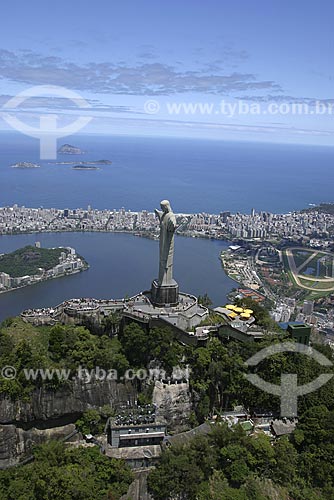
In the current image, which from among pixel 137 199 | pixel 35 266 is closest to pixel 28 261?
pixel 35 266

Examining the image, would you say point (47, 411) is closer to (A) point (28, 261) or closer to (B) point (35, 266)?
(B) point (35, 266)

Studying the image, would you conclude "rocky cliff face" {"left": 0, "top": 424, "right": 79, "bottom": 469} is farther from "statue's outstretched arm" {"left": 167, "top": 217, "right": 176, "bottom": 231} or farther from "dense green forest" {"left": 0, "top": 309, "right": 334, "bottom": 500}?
"statue's outstretched arm" {"left": 167, "top": 217, "right": 176, "bottom": 231}

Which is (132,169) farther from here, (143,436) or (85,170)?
(143,436)

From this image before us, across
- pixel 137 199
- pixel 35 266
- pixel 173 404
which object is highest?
pixel 137 199

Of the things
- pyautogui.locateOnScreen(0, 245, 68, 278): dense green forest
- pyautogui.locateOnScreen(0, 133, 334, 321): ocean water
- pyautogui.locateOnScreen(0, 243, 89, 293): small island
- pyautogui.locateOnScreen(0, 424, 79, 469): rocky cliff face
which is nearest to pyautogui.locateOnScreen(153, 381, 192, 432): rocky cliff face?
pyautogui.locateOnScreen(0, 424, 79, 469): rocky cliff face

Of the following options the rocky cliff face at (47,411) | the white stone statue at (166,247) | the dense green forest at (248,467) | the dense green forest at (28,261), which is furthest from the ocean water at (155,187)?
the dense green forest at (248,467)

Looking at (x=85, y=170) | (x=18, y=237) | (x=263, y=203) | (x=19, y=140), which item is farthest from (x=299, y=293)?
(x=19, y=140)

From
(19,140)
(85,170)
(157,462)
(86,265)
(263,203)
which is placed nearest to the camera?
(157,462)

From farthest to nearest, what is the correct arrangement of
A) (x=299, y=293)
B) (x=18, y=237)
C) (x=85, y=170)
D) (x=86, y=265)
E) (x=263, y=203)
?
(x=85, y=170) < (x=263, y=203) < (x=18, y=237) < (x=86, y=265) < (x=299, y=293)
